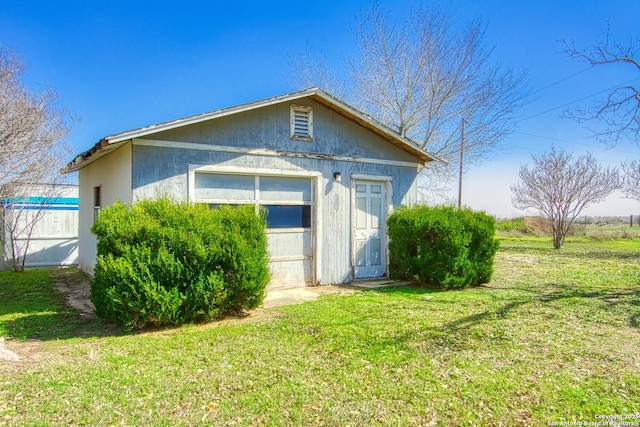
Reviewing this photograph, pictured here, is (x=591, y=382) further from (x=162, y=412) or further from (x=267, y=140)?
(x=267, y=140)

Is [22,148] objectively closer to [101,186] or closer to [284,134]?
[101,186]

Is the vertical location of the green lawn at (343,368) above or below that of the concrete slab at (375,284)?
below

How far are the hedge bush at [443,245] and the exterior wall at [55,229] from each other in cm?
1087

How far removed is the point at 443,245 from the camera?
8.21 meters

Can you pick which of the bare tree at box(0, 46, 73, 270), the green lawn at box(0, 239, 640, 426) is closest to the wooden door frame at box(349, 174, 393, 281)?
the green lawn at box(0, 239, 640, 426)

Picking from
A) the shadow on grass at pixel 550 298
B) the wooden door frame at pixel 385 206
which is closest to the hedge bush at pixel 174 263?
the shadow on grass at pixel 550 298

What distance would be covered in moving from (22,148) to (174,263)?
6.67 metres

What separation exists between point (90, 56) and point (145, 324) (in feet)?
34.8

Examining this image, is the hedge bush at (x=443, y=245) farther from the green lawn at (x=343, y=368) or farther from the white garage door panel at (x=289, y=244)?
the white garage door panel at (x=289, y=244)

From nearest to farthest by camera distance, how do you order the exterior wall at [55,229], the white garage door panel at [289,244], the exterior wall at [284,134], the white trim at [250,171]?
the white trim at [250,171]
the exterior wall at [284,134]
the white garage door panel at [289,244]
the exterior wall at [55,229]

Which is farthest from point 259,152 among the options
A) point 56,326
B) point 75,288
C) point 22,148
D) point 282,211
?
point 22,148

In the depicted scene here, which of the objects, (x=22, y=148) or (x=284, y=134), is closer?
(x=284, y=134)

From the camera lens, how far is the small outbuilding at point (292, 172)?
7086 mm

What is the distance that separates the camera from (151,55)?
40.0 ft
